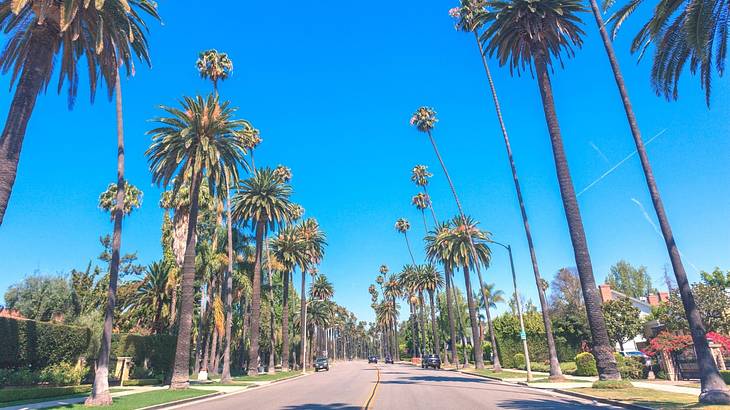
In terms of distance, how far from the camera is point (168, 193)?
146 ft

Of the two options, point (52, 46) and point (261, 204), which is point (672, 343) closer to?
point (261, 204)

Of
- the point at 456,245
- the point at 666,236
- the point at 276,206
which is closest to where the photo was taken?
the point at 666,236

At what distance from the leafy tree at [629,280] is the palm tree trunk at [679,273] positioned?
80658 millimetres

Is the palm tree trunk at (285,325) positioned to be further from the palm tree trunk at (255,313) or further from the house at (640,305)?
the house at (640,305)

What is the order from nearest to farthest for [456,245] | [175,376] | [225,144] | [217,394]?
[217,394]
[175,376]
[225,144]
[456,245]

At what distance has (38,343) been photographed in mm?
22047

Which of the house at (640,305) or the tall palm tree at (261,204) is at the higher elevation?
the tall palm tree at (261,204)

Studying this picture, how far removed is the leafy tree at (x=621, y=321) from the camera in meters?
44.0

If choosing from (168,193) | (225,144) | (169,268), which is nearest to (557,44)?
(225,144)

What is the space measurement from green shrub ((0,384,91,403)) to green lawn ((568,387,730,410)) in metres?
24.7

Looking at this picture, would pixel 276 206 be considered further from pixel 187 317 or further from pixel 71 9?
pixel 71 9

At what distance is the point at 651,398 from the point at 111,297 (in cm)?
2328

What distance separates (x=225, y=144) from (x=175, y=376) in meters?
15.2

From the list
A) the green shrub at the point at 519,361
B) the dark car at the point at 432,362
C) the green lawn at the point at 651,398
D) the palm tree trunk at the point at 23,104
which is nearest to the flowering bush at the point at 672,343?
the green lawn at the point at 651,398
